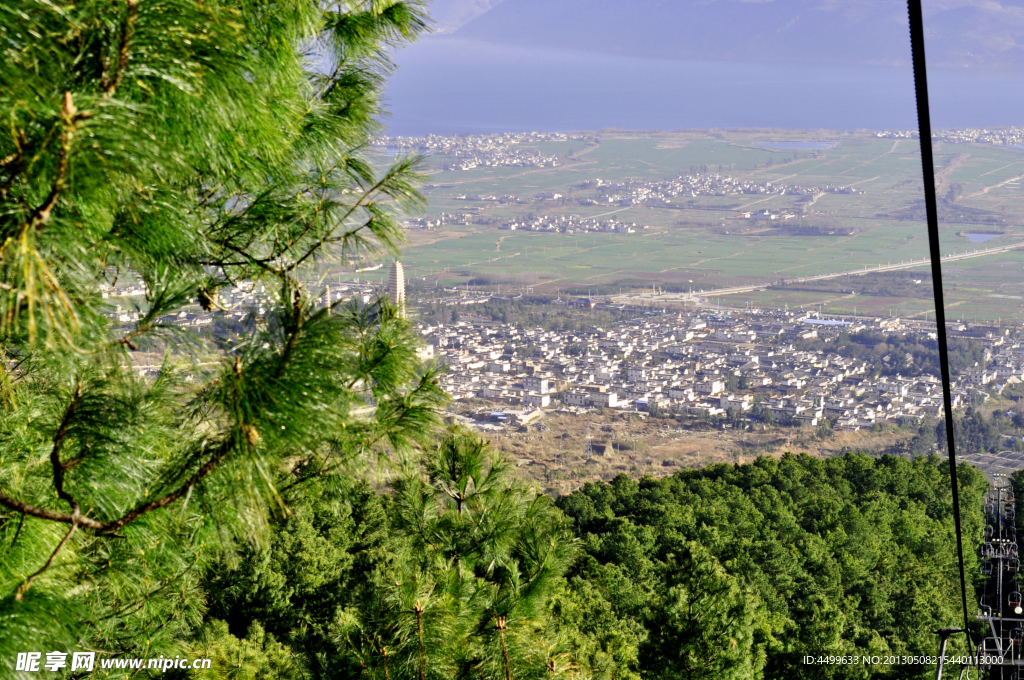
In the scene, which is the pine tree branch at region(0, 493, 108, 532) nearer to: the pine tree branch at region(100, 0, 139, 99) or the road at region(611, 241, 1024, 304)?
the pine tree branch at region(100, 0, 139, 99)

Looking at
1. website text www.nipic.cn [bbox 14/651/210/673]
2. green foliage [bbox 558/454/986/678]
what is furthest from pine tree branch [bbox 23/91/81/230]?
green foliage [bbox 558/454/986/678]

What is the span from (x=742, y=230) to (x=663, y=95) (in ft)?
183

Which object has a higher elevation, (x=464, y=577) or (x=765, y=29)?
(x=765, y=29)

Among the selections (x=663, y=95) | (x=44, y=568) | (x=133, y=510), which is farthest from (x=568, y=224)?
(x=663, y=95)

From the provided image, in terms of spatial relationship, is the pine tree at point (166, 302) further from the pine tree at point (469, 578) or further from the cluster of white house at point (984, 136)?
the cluster of white house at point (984, 136)

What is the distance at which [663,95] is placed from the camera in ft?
302

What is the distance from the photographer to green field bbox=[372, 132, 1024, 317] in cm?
3084

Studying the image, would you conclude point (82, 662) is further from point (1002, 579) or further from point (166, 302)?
point (1002, 579)

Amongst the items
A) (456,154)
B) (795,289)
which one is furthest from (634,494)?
(456,154)

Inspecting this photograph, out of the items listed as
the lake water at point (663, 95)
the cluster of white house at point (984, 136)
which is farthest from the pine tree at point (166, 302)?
the cluster of white house at point (984, 136)

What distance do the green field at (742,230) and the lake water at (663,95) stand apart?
627 centimetres

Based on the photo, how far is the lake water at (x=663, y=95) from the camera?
5391cm

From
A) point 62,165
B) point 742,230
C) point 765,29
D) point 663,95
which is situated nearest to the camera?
point 62,165

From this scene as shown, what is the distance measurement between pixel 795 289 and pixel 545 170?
25.3 metres
